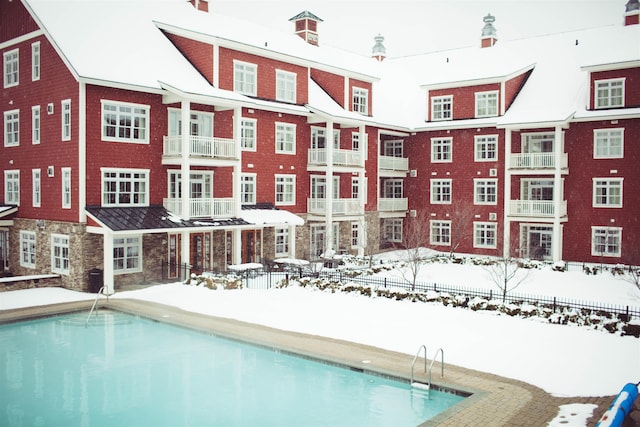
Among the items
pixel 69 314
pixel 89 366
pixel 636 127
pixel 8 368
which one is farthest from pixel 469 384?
pixel 636 127

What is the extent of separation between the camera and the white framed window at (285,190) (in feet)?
107

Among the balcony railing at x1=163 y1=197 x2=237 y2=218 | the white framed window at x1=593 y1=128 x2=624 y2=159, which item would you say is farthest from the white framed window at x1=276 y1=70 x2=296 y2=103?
the white framed window at x1=593 y1=128 x2=624 y2=159

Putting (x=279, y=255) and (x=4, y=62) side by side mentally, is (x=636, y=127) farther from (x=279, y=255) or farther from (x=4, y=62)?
(x=4, y=62)

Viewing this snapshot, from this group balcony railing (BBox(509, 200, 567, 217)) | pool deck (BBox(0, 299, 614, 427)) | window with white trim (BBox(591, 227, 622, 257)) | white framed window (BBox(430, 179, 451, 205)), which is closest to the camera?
pool deck (BBox(0, 299, 614, 427))

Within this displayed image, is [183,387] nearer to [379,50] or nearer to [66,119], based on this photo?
[66,119]

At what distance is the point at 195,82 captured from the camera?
28.6 m

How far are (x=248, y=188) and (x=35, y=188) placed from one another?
33.7 feet

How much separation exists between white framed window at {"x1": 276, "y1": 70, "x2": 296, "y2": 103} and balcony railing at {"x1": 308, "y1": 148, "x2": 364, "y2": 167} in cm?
330

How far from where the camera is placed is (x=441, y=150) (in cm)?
3928

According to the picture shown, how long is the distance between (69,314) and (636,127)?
2967cm

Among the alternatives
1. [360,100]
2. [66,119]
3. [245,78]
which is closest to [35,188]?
[66,119]

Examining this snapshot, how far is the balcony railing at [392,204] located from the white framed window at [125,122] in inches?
696

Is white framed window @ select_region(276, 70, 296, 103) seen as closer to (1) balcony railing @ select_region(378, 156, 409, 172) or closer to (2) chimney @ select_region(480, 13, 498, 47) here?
(1) balcony railing @ select_region(378, 156, 409, 172)

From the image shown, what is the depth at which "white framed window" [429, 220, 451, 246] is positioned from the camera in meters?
39.0
